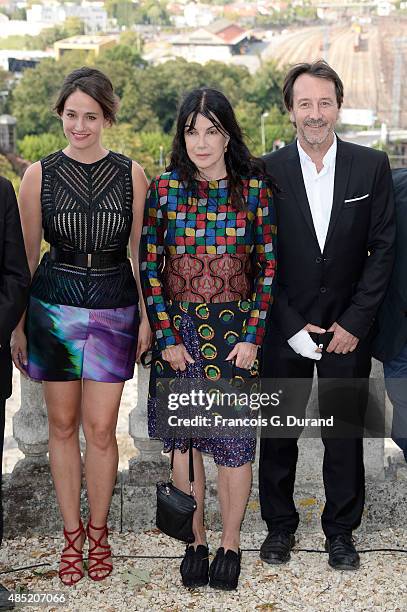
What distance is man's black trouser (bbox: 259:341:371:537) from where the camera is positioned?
12.2ft

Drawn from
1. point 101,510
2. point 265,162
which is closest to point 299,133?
point 265,162

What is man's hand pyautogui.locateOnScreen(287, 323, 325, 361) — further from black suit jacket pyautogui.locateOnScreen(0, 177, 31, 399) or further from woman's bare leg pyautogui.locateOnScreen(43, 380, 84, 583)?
black suit jacket pyautogui.locateOnScreen(0, 177, 31, 399)

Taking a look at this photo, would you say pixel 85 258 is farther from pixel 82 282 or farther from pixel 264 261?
pixel 264 261

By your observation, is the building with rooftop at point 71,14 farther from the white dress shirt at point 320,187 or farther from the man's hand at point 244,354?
the man's hand at point 244,354

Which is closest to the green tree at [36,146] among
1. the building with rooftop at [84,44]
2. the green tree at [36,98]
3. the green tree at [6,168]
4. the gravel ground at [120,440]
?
the green tree at [36,98]

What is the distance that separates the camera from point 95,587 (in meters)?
3.76

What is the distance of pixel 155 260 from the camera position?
3.49 metres

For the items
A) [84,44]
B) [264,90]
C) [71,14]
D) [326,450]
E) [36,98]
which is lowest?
[36,98]

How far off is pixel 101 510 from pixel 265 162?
66.8 inches

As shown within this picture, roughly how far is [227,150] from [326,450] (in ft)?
4.68

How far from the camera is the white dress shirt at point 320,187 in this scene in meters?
3.61

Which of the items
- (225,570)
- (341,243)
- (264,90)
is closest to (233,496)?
(225,570)

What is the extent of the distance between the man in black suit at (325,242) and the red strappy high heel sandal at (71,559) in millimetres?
1149

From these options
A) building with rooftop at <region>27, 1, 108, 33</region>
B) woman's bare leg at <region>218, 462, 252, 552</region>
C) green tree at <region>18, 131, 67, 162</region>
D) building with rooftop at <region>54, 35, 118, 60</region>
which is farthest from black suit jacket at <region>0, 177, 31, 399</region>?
building with rooftop at <region>27, 1, 108, 33</region>
